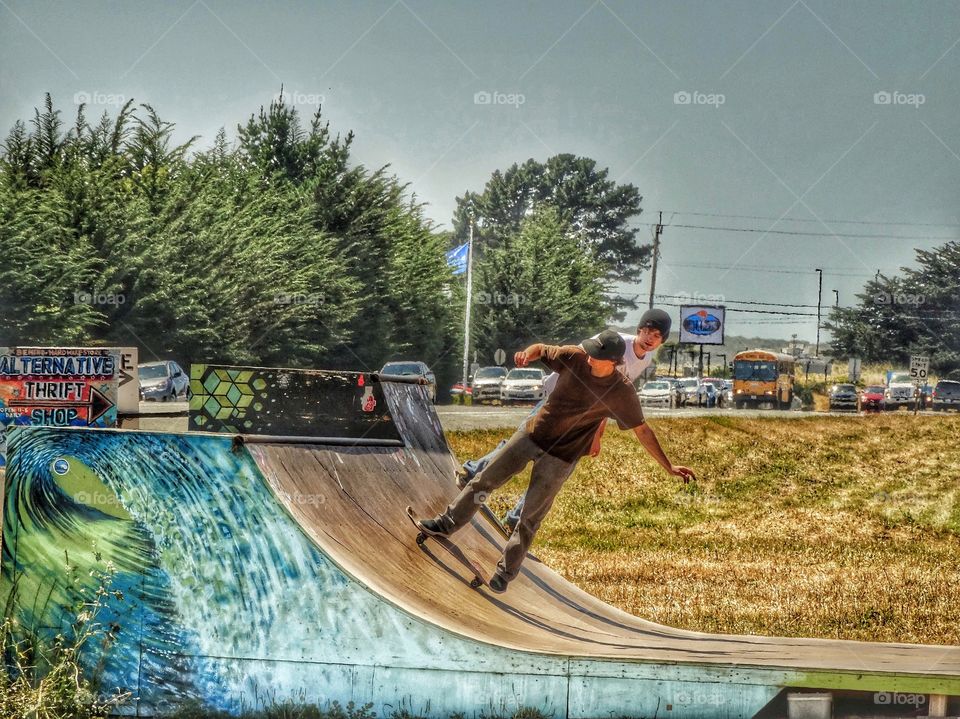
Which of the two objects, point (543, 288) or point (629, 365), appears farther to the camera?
point (543, 288)

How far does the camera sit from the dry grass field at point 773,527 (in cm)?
1038

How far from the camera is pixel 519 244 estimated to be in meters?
29.1

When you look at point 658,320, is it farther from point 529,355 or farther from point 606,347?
point 529,355

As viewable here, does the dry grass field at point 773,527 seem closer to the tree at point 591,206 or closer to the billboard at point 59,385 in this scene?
the billboard at point 59,385

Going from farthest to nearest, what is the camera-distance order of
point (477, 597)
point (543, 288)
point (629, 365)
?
point (543, 288) → point (629, 365) → point (477, 597)

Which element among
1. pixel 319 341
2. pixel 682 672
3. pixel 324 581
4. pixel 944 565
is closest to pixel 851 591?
pixel 944 565

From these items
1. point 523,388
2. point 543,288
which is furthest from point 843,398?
point 523,388

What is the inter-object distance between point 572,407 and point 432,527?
102 cm

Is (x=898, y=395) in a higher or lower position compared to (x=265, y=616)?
higher

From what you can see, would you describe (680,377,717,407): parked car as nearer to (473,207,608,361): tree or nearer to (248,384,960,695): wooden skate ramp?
(473,207,608,361): tree

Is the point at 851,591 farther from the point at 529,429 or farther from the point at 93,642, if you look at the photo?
the point at 93,642

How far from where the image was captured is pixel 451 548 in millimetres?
6332

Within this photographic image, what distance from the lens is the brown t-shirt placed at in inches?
235

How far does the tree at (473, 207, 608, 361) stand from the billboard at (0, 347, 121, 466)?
22097 mm
